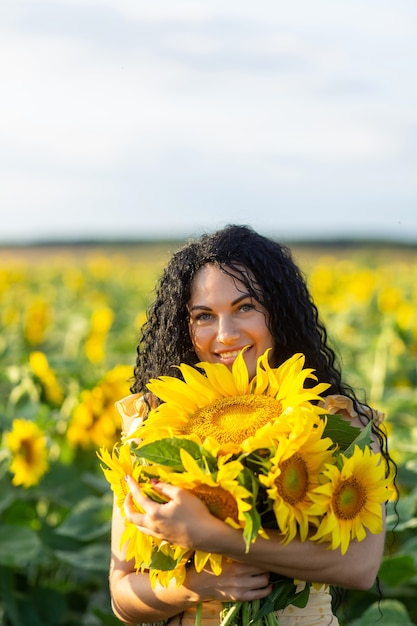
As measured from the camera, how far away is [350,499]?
4.74 ft

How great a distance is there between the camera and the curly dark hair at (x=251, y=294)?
6.14ft

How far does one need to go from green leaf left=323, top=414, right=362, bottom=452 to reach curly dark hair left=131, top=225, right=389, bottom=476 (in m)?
0.30

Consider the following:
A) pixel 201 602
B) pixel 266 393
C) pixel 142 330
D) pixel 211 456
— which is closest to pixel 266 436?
pixel 211 456

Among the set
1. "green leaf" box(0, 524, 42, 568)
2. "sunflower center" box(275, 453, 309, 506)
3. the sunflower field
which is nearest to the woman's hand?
"sunflower center" box(275, 453, 309, 506)

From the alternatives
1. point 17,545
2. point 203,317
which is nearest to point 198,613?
point 203,317

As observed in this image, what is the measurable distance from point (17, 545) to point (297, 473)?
5.06 ft

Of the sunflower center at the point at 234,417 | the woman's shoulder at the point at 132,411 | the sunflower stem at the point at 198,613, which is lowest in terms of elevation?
the sunflower stem at the point at 198,613

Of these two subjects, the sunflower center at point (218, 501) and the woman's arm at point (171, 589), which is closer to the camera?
the sunflower center at point (218, 501)

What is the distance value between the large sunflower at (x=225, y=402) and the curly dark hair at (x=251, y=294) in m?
0.27

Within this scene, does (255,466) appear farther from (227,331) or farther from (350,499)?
(227,331)

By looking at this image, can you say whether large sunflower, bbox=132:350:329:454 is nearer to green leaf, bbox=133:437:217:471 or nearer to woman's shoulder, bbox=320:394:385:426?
green leaf, bbox=133:437:217:471

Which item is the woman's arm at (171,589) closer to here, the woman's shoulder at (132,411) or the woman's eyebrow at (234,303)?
the woman's shoulder at (132,411)

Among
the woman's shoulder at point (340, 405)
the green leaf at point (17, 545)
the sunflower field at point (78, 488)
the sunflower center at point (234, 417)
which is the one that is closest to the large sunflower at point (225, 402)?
the sunflower center at point (234, 417)

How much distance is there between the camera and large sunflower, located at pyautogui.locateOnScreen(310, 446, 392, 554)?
1423 mm
